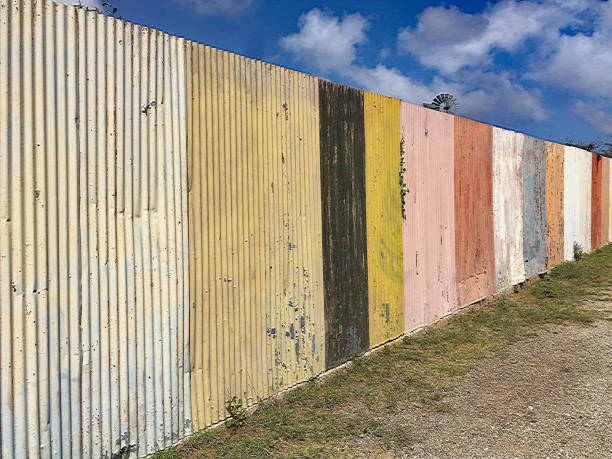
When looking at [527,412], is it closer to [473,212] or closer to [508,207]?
[473,212]

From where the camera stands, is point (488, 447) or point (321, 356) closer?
point (488, 447)

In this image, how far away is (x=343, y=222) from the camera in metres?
5.32

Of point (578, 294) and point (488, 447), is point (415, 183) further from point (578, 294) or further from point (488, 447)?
point (578, 294)

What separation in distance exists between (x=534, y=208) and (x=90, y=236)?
408 inches

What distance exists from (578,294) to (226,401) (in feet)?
27.4

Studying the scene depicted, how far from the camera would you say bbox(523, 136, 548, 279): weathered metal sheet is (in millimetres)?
10117

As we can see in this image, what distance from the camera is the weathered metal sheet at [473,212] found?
25.0 feet

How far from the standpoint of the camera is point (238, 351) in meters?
4.04

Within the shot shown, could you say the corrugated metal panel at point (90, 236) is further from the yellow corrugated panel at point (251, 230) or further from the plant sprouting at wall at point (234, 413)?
the plant sprouting at wall at point (234, 413)

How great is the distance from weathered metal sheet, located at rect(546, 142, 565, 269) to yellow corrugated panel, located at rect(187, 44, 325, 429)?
902cm

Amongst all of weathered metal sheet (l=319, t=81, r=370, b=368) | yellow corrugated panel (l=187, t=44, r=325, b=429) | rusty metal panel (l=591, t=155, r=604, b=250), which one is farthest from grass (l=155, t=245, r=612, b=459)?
rusty metal panel (l=591, t=155, r=604, b=250)

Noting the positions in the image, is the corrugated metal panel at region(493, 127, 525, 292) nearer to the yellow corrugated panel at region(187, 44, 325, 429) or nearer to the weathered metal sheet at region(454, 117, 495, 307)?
the weathered metal sheet at region(454, 117, 495, 307)

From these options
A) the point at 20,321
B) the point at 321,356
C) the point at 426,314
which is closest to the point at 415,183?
the point at 426,314

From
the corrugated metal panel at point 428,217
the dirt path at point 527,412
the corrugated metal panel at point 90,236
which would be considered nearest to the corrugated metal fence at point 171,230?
the corrugated metal panel at point 90,236
